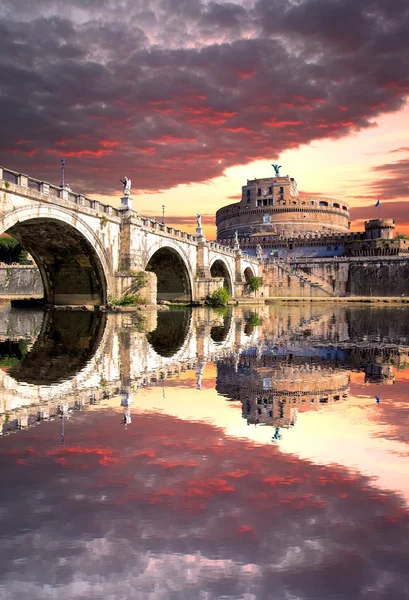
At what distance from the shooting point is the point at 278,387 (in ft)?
32.0

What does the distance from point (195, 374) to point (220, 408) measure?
3.20 m

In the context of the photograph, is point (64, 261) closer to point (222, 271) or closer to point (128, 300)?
point (128, 300)

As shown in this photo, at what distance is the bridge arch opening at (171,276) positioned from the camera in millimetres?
46781

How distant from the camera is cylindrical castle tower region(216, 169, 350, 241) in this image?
12112 cm

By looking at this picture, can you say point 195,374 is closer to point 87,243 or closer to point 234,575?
point 234,575

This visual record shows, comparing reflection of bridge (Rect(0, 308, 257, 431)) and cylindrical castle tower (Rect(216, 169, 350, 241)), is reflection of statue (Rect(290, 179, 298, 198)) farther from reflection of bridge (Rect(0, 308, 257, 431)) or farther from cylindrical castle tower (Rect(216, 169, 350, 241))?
reflection of bridge (Rect(0, 308, 257, 431))

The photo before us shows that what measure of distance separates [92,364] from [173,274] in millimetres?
36682

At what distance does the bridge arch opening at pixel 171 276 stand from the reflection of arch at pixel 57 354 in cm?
2477

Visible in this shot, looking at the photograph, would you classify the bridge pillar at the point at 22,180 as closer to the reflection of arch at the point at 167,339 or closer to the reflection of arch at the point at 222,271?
the reflection of arch at the point at 167,339

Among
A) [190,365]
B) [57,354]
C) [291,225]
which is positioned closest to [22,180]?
[57,354]

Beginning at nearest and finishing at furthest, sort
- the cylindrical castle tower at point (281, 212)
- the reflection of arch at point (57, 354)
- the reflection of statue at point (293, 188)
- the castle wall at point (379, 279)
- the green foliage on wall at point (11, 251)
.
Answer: the reflection of arch at point (57, 354) < the castle wall at point (379, 279) < the green foliage on wall at point (11, 251) < the cylindrical castle tower at point (281, 212) < the reflection of statue at point (293, 188)

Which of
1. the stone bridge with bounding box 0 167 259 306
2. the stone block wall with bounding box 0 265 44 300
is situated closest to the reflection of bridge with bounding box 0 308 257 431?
the stone bridge with bounding box 0 167 259 306

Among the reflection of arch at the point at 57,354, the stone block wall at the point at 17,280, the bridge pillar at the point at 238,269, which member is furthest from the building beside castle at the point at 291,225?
the reflection of arch at the point at 57,354

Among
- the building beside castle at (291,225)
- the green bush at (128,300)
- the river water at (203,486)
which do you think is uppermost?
the building beside castle at (291,225)
